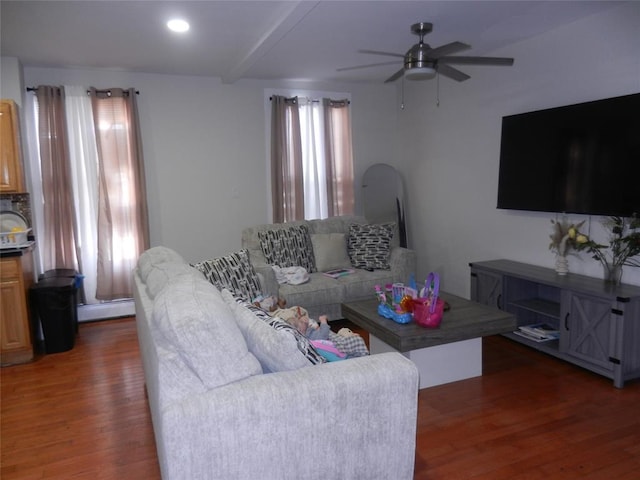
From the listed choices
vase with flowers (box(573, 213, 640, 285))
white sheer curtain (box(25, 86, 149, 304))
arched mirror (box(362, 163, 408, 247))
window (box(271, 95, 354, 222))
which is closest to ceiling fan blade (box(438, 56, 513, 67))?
vase with flowers (box(573, 213, 640, 285))

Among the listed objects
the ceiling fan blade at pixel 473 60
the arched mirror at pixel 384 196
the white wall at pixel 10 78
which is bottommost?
the arched mirror at pixel 384 196

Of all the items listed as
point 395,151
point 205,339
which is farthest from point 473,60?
point 395,151

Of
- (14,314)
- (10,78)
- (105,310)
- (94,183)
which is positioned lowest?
(105,310)

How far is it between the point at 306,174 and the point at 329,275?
1.58 meters

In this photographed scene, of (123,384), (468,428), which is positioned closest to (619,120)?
(468,428)

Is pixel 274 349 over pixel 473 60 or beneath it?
beneath

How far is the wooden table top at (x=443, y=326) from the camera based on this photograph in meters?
2.71

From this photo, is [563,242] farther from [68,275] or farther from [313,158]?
[68,275]

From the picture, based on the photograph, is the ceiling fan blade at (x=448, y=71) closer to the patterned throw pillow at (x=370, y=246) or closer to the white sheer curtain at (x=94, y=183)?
the patterned throw pillow at (x=370, y=246)

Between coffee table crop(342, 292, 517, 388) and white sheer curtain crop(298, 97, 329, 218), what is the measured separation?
2313 millimetres

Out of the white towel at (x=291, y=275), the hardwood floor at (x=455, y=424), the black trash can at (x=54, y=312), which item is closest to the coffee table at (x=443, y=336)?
the hardwood floor at (x=455, y=424)

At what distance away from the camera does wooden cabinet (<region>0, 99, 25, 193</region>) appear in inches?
146

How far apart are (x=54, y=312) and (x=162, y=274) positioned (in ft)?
7.16

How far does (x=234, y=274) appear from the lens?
321 cm
